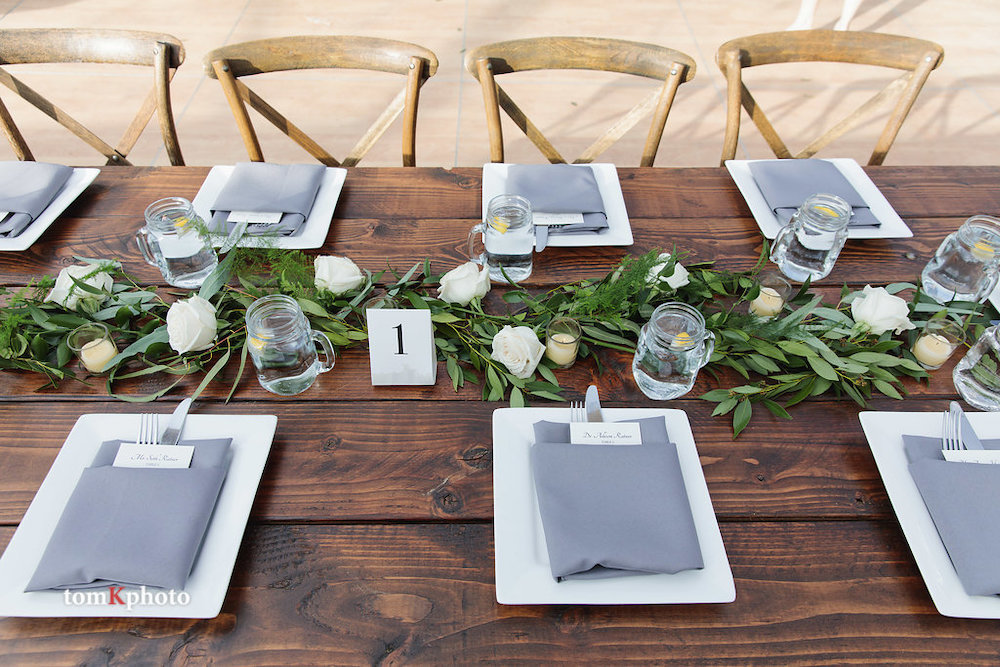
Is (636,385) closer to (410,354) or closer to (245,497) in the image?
(410,354)

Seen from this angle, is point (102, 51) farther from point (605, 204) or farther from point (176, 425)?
point (605, 204)

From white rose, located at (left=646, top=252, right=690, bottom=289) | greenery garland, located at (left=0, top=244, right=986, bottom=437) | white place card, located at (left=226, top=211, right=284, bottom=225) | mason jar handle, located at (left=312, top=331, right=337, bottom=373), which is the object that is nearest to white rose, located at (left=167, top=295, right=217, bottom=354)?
greenery garland, located at (left=0, top=244, right=986, bottom=437)

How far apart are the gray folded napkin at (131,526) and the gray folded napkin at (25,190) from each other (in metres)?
0.65

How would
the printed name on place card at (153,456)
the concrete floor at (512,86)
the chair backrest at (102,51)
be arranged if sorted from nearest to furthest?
the printed name on place card at (153,456)
the chair backrest at (102,51)
the concrete floor at (512,86)

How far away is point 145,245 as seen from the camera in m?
1.13

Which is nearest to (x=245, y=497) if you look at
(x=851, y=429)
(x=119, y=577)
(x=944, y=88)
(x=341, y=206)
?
(x=119, y=577)

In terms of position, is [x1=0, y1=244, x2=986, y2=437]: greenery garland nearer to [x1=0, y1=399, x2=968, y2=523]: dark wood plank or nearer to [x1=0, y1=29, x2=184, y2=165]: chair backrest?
[x1=0, y1=399, x2=968, y2=523]: dark wood plank

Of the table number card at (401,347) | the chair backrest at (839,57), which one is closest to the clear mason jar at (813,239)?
the chair backrest at (839,57)

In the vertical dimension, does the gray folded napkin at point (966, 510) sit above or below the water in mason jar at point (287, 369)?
above

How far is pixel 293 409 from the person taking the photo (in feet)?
3.16

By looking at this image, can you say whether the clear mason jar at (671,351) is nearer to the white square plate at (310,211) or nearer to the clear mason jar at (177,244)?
the white square plate at (310,211)

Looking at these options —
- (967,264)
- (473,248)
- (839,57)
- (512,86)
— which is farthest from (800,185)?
(512,86)

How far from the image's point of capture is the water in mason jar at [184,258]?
3.59 feet

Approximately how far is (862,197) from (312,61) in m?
1.32
